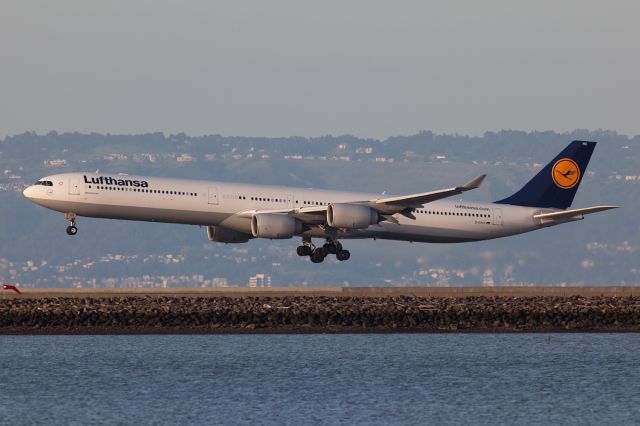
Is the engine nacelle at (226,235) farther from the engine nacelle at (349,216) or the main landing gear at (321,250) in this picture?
the engine nacelle at (349,216)

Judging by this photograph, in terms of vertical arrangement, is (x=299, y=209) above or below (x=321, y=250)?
above

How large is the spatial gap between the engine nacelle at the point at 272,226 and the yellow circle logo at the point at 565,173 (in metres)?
17.3

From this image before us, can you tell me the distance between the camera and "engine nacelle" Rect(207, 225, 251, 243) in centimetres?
7175

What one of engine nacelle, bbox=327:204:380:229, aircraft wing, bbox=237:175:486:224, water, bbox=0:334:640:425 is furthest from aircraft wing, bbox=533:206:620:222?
water, bbox=0:334:640:425

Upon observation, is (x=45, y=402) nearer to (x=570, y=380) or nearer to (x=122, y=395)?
(x=122, y=395)

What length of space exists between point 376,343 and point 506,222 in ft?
74.0

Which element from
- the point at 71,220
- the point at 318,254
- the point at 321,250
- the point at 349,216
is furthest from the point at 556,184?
Result: the point at 71,220

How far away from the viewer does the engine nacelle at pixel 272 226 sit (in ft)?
222

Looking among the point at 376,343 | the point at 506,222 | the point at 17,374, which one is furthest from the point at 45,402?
the point at 506,222

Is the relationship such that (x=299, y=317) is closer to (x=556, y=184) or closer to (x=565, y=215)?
(x=565, y=215)

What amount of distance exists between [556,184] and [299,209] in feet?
53.5

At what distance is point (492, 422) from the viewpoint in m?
38.6

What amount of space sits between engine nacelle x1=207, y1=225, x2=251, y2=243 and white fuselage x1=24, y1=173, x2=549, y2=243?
1861 millimetres

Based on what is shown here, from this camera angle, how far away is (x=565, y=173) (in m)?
78.4
